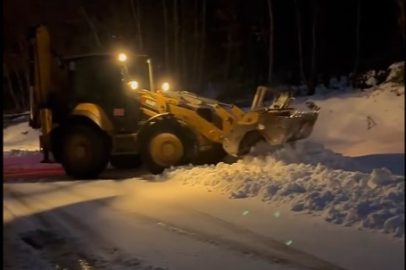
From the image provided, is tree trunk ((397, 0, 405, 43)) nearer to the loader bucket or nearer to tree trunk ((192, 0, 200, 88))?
the loader bucket

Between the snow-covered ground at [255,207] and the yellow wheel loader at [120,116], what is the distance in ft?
2.11

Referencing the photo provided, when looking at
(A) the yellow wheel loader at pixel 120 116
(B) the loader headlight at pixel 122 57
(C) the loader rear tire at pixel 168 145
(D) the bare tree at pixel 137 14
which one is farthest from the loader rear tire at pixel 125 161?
(D) the bare tree at pixel 137 14

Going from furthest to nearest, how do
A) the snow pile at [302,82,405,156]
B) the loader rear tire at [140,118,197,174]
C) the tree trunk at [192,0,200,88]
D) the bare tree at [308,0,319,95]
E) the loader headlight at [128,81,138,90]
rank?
the bare tree at [308,0,319,95] < the tree trunk at [192,0,200,88] < the loader headlight at [128,81,138,90] < the loader rear tire at [140,118,197,174] < the snow pile at [302,82,405,156]

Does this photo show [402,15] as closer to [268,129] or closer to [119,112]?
[268,129]

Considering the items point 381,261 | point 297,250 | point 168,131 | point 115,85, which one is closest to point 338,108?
point 168,131

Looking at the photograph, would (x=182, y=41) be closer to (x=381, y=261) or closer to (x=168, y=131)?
(x=168, y=131)

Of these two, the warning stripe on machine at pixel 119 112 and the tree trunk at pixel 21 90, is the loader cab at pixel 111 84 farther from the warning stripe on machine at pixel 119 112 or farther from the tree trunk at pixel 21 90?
the tree trunk at pixel 21 90

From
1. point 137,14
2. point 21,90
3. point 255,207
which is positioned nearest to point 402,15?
point 255,207

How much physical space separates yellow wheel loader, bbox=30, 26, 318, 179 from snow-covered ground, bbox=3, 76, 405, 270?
0.64 metres

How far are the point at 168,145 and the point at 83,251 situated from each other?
550 centimetres

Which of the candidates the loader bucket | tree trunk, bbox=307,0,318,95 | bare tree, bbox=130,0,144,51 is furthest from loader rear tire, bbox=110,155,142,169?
tree trunk, bbox=307,0,318,95

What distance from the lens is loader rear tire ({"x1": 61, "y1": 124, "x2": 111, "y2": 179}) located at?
43.6ft

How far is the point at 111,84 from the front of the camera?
1316cm

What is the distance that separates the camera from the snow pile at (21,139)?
18.5 m
